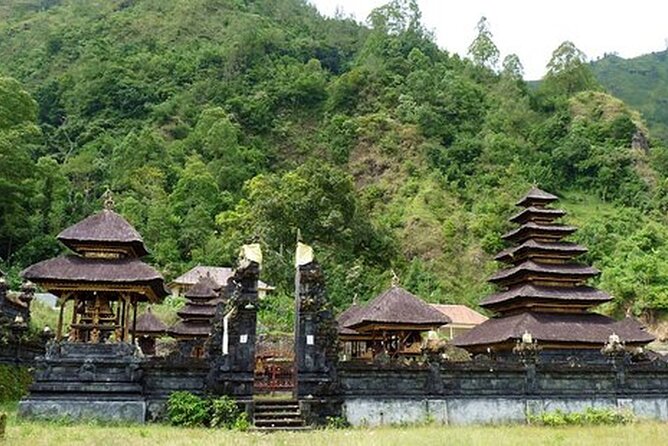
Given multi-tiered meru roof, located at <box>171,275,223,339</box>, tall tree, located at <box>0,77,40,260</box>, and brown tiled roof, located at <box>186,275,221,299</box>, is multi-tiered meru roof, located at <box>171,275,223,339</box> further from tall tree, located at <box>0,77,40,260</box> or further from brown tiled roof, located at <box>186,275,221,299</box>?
tall tree, located at <box>0,77,40,260</box>

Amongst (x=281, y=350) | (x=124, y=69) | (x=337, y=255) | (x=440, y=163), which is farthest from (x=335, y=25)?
(x=281, y=350)

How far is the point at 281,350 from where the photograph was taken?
39188 mm

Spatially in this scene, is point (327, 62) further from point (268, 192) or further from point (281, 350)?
point (281, 350)

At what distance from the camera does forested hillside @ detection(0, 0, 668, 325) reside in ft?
165

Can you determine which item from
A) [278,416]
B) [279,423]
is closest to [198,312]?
[278,416]

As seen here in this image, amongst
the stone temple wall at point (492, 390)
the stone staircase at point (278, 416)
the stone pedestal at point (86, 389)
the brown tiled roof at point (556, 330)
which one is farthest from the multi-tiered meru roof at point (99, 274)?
the brown tiled roof at point (556, 330)

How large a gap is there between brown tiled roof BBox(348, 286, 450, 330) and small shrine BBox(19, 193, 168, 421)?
7.48 metres

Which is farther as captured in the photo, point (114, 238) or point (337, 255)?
point (337, 255)

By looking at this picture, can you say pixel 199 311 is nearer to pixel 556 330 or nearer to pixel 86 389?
pixel 86 389

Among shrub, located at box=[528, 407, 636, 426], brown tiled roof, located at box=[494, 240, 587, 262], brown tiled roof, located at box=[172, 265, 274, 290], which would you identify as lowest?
shrub, located at box=[528, 407, 636, 426]

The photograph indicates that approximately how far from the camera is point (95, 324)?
72.9ft

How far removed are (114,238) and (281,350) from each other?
1882cm

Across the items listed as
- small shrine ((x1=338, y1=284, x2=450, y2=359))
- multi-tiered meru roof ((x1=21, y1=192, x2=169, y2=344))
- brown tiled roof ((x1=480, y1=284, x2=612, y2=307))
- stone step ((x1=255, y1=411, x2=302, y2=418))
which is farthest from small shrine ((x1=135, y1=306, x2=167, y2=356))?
brown tiled roof ((x1=480, y1=284, x2=612, y2=307))

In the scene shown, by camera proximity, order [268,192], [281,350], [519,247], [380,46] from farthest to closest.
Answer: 1. [380,46]
2. [268,192]
3. [281,350]
4. [519,247]
